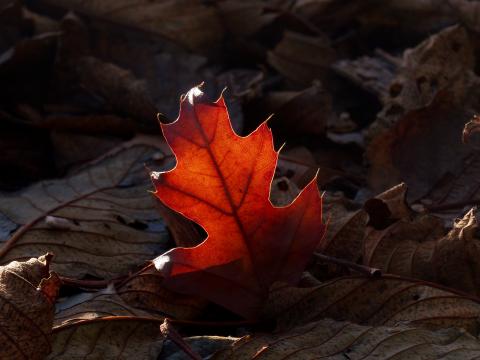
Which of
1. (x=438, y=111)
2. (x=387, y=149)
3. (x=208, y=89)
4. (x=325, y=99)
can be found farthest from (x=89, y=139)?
(x=438, y=111)

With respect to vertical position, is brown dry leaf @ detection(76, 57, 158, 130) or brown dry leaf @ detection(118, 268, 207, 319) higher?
brown dry leaf @ detection(76, 57, 158, 130)

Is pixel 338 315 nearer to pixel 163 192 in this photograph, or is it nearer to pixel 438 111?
pixel 163 192

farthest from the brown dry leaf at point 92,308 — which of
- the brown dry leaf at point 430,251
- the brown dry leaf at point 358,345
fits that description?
the brown dry leaf at point 430,251

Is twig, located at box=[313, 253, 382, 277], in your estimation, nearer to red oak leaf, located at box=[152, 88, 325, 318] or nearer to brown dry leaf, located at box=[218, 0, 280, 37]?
red oak leaf, located at box=[152, 88, 325, 318]

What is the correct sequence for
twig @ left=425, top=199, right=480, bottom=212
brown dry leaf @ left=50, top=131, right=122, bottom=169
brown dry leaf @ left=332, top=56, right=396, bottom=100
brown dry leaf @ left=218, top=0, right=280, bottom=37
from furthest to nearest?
brown dry leaf @ left=218, top=0, right=280, bottom=37
brown dry leaf @ left=332, top=56, right=396, bottom=100
brown dry leaf @ left=50, top=131, right=122, bottom=169
twig @ left=425, top=199, right=480, bottom=212

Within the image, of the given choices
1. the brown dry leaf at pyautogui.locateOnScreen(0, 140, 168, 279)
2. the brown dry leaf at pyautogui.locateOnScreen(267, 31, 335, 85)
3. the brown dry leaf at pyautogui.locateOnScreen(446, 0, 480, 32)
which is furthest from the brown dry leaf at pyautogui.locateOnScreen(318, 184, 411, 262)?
the brown dry leaf at pyautogui.locateOnScreen(446, 0, 480, 32)

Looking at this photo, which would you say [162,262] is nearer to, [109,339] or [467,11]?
[109,339]

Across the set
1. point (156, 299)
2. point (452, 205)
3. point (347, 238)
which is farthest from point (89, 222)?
point (452, 205)

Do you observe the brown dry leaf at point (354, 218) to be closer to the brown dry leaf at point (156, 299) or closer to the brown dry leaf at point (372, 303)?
the brown dry leaf at point (372, 303)
